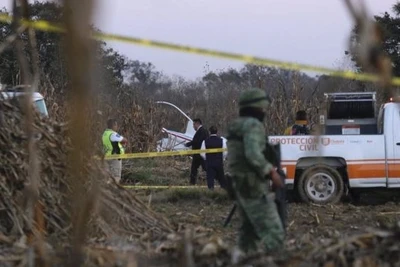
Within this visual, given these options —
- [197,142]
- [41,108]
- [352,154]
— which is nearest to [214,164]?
[197,142]

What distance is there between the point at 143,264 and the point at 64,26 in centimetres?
249

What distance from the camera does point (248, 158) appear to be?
604 cm

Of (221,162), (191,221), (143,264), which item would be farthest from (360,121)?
(143,264)

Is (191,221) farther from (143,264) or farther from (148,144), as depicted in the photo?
(148,144)

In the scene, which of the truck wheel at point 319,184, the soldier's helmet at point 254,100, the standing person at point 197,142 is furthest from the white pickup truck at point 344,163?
the soldier's helmet at point 254,100

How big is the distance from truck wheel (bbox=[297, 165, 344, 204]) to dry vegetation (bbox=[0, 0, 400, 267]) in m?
0.89

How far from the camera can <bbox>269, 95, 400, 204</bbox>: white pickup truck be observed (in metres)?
13.5

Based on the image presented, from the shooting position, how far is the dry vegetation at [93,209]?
7.09 ft

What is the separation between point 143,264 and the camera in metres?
4.26

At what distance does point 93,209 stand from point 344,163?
1148 centimetres

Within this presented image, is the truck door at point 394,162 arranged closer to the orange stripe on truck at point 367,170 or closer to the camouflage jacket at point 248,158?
the orange stripe on truck at point 367,170

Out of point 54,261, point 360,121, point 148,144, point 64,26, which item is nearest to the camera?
point 64,26

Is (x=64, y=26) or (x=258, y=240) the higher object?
(x=64, y=26)

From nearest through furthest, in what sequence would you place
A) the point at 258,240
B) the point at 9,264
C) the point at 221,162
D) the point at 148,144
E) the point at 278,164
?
the point at 9,264 → the point at 258,240 → the point at 278,164 → the point at 221,162 → the point at 148,144
